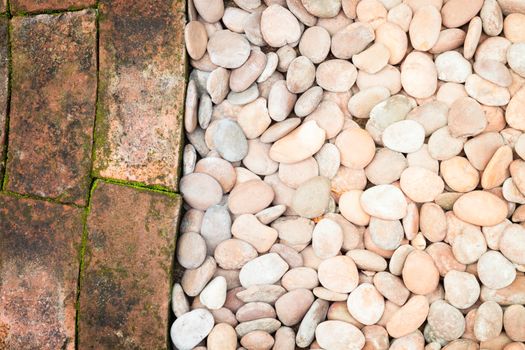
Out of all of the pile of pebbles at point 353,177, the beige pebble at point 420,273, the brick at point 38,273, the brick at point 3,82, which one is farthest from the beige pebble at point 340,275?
the brick at point 3,82

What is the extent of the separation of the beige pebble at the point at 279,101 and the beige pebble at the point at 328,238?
26 centimetres

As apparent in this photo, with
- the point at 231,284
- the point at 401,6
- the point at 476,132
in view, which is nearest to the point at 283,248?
→ the point at 231,284

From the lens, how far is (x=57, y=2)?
1536 millimetres

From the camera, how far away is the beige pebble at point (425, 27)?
148 cm

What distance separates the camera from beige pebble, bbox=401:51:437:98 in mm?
1486

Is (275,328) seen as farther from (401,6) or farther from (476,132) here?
(401,6)

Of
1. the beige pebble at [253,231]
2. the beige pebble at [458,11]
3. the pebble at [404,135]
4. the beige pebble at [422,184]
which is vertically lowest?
the beige pebble at [253,231]

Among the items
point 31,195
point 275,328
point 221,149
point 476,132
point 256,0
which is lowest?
point 275,328

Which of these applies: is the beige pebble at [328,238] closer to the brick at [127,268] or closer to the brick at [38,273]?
the brick at [127,268]

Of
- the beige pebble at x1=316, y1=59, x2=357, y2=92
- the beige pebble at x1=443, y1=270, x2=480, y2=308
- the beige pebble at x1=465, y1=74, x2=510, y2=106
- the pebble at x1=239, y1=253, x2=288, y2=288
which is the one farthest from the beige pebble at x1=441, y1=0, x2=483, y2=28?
the pebble at x1=239, y1=253, x2=288, y2=288

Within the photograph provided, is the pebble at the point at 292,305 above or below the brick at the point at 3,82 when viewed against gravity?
below

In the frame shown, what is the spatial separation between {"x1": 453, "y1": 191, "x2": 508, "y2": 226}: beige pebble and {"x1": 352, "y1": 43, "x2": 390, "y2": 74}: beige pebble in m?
0.36

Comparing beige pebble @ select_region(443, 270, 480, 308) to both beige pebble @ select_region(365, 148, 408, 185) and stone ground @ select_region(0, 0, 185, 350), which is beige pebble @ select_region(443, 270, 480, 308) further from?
stone ground @ select_region(0, 0, 185, 350)

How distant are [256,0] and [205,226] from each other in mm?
546
